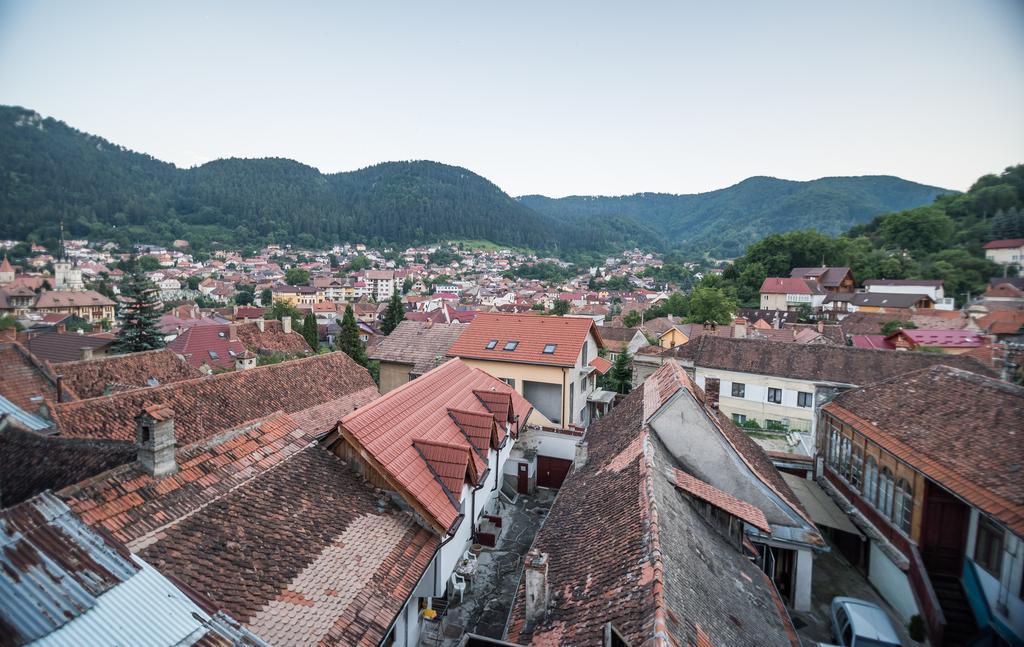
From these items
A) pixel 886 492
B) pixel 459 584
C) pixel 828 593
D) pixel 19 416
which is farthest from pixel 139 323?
pixel 886 492

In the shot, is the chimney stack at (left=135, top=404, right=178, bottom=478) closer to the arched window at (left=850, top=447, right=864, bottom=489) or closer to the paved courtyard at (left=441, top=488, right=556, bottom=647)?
the paved courtyard at (left=441, top=488, right=556, bottom=647)

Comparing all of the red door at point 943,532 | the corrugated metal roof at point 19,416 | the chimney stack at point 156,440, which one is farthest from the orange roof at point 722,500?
the corrugated metal roof at point 19,416

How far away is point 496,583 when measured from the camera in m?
13.1

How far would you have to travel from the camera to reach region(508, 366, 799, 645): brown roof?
6855mm

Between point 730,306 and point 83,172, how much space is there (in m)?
232

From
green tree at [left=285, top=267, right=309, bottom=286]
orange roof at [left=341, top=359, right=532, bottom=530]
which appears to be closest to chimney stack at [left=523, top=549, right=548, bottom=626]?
orange roof at [left=341, top=359, right=532, bottom=530]

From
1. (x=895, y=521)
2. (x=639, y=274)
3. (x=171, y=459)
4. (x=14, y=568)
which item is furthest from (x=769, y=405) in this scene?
(x=639, y=274)

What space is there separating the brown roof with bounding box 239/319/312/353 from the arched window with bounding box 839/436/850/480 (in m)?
39.8

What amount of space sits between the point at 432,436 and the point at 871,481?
12.4m

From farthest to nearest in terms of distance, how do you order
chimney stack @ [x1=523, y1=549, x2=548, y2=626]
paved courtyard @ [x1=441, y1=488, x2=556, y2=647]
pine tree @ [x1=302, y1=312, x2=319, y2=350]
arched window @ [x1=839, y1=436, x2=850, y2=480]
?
pine tree @ [x1=302, y1=312, x2=319, y2=350], arched window @ [x1=839, y1=436, x2=850, y2=480], paved courtyard @ [x1=441, y1=488, x2=556, y2=647], chimney stack @ [x1=523, y1=549, x2=548, y2=626]

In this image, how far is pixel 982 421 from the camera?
1059 cm

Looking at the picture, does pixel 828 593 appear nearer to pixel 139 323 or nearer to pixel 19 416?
pixel 19 416

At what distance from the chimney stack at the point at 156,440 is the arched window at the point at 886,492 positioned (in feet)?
53.2

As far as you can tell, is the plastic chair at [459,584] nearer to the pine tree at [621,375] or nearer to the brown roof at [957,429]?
the brown roof at [957,429]
